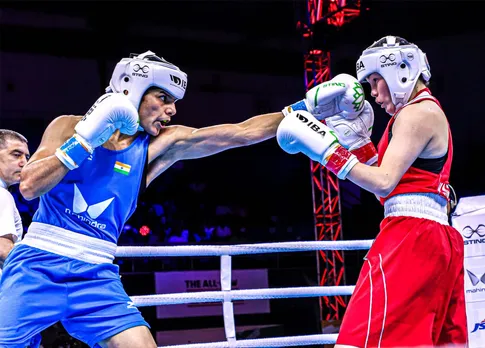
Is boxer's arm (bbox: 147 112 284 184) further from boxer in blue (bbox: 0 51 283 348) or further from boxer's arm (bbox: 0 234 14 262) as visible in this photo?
boxer's arm (bbox: 0 234 14 262)

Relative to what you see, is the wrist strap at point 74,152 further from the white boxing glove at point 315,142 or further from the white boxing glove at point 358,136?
the white boxing glove at point 358,136

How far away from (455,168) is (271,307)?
5.89m

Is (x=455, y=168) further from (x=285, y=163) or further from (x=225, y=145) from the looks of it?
(x=225, y=145)

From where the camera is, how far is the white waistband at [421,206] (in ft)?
6.86

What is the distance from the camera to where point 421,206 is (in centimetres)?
209

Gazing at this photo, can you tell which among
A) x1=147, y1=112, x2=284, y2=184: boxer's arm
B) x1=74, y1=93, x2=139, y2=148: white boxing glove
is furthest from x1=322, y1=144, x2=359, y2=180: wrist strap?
x1=74, y1=93, x2=139, y2=148: white boxing glove

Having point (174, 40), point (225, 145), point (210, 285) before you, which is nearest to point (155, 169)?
point (225, 145)

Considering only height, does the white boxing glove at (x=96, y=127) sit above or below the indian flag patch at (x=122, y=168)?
above

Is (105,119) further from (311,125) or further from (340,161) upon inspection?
(340,161)

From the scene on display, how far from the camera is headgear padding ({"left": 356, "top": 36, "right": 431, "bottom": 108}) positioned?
7.32 ft

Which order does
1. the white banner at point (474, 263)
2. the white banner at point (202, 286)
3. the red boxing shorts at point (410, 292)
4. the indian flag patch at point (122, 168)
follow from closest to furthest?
the red boxing shorts at point (410, 292) → the indian flag patch at point (122, 168) → the white banner at point (474, 263) → the white banner at point (202, 286)

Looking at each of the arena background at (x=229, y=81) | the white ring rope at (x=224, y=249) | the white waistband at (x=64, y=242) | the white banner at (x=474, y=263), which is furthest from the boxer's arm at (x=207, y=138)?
the arena background at (x=229, y=81)

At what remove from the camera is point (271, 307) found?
8.19m

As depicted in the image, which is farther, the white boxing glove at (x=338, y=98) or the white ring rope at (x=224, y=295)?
the white ring rope at (x=224, y=295)
